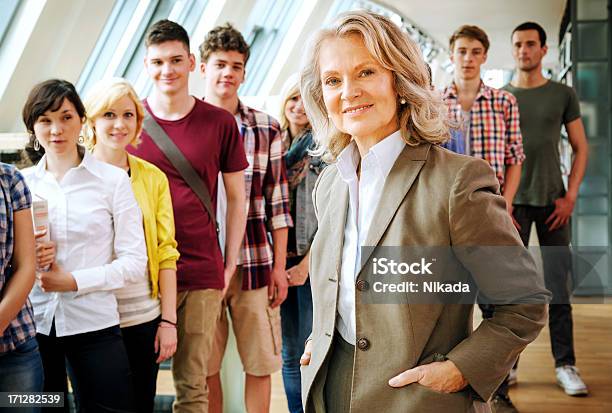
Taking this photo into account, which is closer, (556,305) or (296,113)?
(296,113)

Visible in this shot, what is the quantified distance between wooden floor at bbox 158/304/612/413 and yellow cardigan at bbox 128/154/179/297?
1.04m

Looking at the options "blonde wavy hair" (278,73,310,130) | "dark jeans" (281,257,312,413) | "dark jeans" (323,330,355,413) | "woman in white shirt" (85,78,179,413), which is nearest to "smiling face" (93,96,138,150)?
"woman in white shirt" (85,78,179,413)

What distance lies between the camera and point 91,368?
5.95 ft

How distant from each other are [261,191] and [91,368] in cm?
88

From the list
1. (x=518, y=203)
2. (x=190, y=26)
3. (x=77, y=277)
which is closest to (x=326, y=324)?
(x=77, y=277)

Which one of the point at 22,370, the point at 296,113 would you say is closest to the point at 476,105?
the point at 296,113

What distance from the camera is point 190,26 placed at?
5.18 metres

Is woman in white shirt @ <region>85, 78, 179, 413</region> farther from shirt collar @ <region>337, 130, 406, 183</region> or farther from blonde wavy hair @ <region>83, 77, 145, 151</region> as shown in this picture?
shirt collar @ <region>337, 130, 406, 183</region>

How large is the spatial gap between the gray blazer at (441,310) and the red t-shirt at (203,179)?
42.7 inches

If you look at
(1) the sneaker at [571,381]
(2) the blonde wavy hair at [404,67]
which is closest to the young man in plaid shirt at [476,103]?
(1) the sneaker at [571,381]

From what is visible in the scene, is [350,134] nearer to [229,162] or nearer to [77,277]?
[77,277]

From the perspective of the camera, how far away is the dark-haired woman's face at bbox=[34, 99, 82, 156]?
1866mm

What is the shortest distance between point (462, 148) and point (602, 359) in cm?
109

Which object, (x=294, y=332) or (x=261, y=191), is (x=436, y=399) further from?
(x=294, y=332)
